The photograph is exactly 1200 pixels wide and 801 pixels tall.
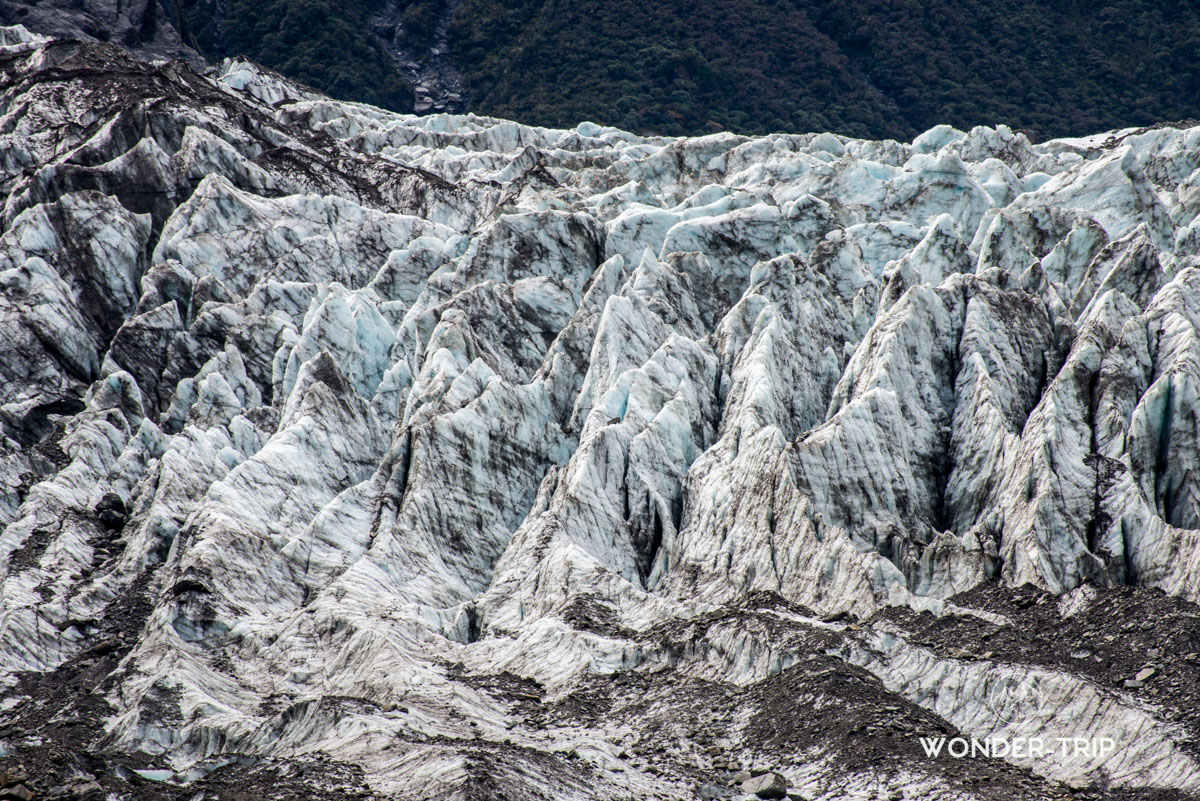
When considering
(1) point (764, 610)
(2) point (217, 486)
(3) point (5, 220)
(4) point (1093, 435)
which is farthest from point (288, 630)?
(3) point (5, 220)

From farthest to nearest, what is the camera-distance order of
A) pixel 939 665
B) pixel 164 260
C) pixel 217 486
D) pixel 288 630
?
pixel 164 260 < pixel 217 486 < pixel 288 630 < pixel 939 665

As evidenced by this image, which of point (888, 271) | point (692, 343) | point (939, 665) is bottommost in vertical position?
point (939, 665)

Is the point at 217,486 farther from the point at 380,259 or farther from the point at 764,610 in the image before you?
the point at 380,259

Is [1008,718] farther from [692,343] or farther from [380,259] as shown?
[380,259]

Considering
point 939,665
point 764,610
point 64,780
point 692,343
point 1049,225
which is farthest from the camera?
point 1049,225

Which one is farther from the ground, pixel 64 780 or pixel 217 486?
pixel 217 486

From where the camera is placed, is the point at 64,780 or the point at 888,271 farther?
the point at 888,271

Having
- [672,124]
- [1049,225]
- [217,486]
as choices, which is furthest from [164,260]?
[672,124]
